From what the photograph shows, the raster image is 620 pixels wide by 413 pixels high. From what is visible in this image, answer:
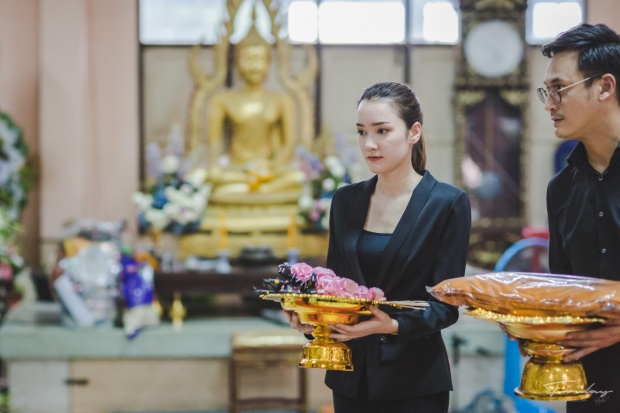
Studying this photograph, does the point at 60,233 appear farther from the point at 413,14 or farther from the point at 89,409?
the point at 413,14

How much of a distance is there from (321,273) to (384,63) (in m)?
5.51

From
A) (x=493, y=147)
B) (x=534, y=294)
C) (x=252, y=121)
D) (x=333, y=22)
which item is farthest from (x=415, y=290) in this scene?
(x=333, y=22)

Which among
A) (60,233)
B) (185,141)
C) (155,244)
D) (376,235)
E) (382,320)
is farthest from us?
(185,141)

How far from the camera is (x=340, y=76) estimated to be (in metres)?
7.14

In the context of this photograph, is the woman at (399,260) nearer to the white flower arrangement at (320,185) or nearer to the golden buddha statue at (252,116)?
the white flower arrangement at (320,185)

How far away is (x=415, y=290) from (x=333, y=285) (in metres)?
0.25

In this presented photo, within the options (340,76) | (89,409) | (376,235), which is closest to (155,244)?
(89,409)

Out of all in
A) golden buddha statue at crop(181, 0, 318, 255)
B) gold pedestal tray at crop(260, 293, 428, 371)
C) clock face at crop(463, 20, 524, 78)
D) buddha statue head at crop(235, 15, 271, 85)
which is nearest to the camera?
gold pedestal tray at crop(260, 293, 428, 371)

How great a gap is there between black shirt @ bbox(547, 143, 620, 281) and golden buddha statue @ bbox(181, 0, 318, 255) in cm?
452

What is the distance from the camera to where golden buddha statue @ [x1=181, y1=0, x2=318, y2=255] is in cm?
663

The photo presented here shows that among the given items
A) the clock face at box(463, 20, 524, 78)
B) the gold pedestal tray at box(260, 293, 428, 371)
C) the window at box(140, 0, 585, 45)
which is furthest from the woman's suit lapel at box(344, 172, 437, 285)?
the window at box(140, 0, 585, 45)

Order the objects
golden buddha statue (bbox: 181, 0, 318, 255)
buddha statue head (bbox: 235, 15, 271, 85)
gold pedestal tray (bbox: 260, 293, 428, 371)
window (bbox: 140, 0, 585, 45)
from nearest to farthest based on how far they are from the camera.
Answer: gold pedestal tray (bbox: 260, 293, 428, 371) → golden buddha statue (bbox: 181, 0, 318, 255) → buddha statue head (bbox: 235, 15, 271, 85) → window (bbox: 140, 0, 585, 45)

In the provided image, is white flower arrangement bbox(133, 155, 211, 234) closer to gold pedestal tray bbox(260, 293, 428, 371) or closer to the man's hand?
gold pedestal tray bbox(260, 293, 428, 371)

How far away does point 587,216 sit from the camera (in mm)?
1948
